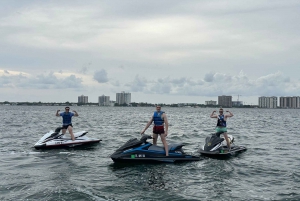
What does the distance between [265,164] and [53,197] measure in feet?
29.2

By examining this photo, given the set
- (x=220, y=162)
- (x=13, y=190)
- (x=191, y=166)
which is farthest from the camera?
(x=220, y=162)

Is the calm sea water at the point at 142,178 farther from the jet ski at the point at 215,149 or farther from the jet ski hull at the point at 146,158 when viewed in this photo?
the jet ski at the point at 215,149

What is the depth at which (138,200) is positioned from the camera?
855 cm

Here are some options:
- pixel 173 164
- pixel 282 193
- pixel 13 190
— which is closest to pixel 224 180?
pixel 282 193

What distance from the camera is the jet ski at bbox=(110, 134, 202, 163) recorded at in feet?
42.3

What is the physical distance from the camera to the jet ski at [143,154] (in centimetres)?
1289

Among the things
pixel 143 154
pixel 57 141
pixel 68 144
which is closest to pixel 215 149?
pixel 143 154

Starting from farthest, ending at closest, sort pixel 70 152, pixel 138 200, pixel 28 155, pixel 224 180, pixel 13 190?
pixel 70 152 < pixel 28 155 < pixel 224 180 < pixel 13 190 < pixel 138 200

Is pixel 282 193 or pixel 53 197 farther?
pixel 282 193

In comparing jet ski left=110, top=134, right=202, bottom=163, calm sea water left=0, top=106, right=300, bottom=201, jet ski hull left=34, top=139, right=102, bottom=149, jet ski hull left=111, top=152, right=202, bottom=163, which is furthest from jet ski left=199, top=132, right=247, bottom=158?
jet ski hull left=34, top=139, right=102, bottom=149

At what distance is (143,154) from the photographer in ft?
42.7

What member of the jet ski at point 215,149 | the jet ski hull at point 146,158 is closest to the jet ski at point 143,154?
the jet ski hull at point 146,158

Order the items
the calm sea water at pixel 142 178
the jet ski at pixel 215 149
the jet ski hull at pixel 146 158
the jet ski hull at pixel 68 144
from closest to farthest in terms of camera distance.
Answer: the calm sea water at pixel 142 178 → the jet ski hull at pixel 146 158 → the jet ski at pixel 215 149 → the jet ski hull at pixel 68 144

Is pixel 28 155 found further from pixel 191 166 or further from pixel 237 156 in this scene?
pixel 237 156
